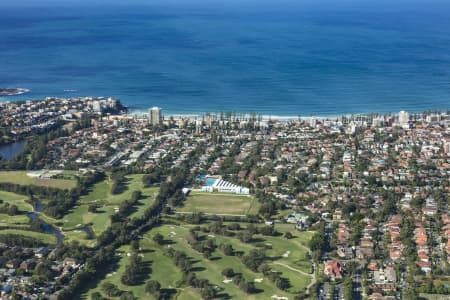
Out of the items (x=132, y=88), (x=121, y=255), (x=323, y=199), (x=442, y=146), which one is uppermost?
(x=132, y=88)

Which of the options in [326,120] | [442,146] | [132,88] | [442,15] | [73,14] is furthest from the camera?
[73,14]

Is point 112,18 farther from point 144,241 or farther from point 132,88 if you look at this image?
point 144,241

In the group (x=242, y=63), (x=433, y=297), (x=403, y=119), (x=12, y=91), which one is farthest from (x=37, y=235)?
(x=242, y=63)

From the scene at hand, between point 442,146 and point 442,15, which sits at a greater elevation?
point 442,15

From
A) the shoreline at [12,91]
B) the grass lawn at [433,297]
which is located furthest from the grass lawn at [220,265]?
the shoreline at [12,91]

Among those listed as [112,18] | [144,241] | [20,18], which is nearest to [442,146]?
[144,241]

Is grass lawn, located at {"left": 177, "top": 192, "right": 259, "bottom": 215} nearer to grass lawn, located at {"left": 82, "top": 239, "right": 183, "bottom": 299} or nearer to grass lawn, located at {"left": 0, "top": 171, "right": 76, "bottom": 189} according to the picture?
grass lawn, located at {"left": 82, "top": 239, "right": 183, "bottom": 299}

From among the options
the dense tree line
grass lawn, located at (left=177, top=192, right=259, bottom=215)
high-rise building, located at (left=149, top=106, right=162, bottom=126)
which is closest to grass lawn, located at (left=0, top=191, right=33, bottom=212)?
the dense tree line

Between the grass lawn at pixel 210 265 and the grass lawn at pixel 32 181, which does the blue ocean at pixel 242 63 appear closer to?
the grass lawn at pixel 32 181
